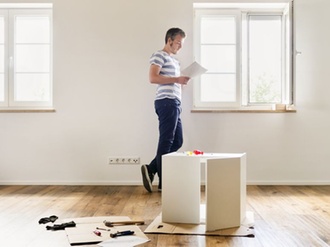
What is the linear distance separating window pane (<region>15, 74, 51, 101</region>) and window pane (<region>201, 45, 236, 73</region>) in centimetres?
159

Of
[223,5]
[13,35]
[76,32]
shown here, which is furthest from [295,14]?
[13,35]

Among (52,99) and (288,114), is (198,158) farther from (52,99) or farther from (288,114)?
(52,99)

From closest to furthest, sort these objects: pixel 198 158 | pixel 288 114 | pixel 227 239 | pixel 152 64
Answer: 1. pixel 227 239
2. pixel 198 158
3. pixel 152 64
4. pixel 288 114

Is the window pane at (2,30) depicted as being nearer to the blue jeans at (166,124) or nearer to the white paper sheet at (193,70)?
the blue jeans at (166,124)

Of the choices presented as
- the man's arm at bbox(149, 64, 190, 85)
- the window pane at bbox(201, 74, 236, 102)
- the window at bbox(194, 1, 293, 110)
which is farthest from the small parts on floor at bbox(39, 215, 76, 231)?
the window pane at bbox(201, 74, 236, 102)

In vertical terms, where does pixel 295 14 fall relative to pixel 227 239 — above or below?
above

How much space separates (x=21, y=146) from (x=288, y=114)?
2596mm

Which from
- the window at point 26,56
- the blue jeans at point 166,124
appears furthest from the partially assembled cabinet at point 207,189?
the window at point 26,56

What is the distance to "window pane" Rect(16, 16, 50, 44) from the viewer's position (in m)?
4.06

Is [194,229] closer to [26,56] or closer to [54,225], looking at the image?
[54,225]

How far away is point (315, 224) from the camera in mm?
2371

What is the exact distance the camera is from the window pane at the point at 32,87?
4059mm

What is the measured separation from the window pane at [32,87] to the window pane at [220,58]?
1.59 metres

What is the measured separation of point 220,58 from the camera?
Answer: 4.03 meters
